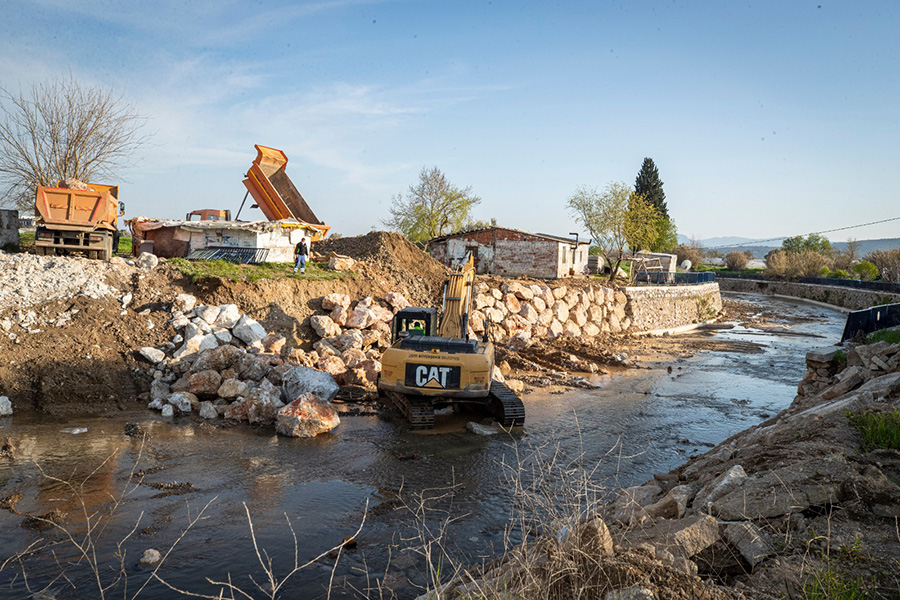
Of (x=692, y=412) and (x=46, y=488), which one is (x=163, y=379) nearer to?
(x=46, y=488)

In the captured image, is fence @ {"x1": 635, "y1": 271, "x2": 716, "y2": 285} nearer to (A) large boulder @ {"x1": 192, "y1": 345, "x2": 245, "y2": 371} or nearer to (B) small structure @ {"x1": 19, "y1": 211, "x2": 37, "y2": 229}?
(A) large boulder @ {"x1": 192, "y1": 345, "x2": 245, "y2": 371}

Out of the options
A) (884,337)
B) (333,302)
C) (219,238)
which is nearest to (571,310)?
(333,302)

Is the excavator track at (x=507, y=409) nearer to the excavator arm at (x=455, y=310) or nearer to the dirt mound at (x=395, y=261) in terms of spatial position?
the excavator arm at (x=455, y=310)

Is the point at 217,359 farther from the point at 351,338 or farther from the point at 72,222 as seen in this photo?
the point at 72,222

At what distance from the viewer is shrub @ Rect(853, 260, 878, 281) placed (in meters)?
50.1

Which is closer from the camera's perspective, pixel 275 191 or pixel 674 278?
pixel 275 191

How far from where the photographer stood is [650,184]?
70625mm

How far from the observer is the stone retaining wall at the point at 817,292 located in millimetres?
39094

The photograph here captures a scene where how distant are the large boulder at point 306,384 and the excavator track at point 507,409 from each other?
3.55 meters

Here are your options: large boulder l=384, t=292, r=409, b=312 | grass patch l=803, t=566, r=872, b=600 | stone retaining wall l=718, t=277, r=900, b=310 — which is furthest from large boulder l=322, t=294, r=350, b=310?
stone retaining wall l=718, t=277, r=900, b=310

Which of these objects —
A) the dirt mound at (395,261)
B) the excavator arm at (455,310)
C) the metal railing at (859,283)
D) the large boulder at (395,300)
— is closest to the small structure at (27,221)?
the dirt mound at (395,261)

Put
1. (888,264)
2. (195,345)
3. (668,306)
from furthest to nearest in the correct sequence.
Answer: (888,264)
(668,306)
(195,345)

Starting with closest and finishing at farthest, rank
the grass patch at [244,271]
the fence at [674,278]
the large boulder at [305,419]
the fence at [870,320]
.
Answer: the large boulder at [305,419], the fence at [870,320], the grass patch at [244,271], the fence at [674,278]

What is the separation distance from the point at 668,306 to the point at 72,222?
26.1 meters
